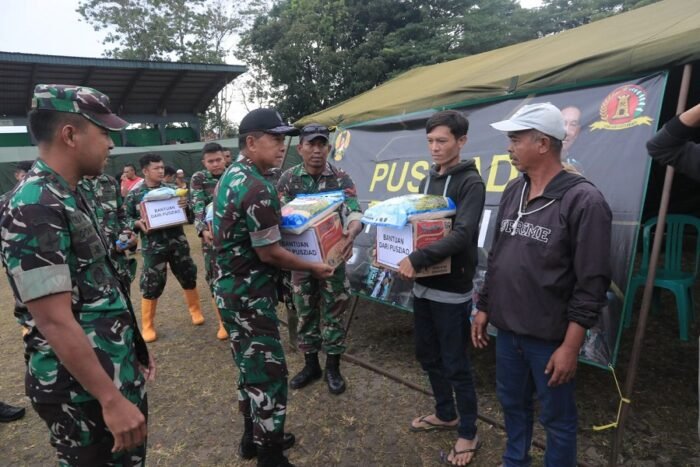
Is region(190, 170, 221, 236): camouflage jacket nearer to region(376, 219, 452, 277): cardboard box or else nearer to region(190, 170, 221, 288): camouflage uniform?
region(190, 170, 221, 288): camouflage uniform

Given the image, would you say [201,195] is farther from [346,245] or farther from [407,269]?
[407,269]

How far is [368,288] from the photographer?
151 inches

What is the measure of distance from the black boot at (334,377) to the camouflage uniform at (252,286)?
99cm

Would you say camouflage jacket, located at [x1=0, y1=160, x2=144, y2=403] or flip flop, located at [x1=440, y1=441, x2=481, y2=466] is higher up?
camouflage jacket, located at [x1=0, y1=160, x2=144, y2=403]

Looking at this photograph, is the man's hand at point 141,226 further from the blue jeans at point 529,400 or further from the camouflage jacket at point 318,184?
the blue jeans at point 529,400

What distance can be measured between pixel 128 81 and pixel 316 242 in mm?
20432

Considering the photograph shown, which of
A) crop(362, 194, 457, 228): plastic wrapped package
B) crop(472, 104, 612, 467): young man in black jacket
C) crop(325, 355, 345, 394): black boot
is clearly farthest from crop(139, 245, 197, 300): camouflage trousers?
crop(472, 104, 612, 467): young man in black jacket

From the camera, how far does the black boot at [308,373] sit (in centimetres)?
334

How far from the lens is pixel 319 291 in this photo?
3.33 m

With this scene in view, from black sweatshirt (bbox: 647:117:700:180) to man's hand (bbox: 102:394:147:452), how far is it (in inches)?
85.6

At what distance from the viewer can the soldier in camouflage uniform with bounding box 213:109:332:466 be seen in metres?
2.01

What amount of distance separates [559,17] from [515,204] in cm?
2646

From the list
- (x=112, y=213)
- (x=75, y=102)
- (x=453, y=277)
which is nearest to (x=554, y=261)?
(x=453, y=277)

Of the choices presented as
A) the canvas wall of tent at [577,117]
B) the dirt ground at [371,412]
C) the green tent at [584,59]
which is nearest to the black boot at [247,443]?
the dirt ground at [371,412]
